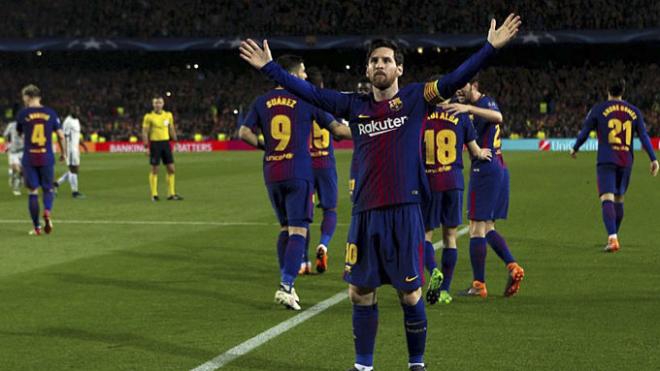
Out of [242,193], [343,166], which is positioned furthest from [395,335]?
[343,166]

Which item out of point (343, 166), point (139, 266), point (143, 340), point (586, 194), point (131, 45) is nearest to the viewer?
point (143, 340)

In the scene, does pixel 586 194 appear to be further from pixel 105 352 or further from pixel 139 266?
pixel 105 352

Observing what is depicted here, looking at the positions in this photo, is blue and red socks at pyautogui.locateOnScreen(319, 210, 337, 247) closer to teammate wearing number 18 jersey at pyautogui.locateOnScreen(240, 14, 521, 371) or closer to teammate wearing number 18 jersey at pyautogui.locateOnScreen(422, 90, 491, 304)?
teammate wearing number 18 jersey at pyautogui.locateOnScreen(422, 90, 491, 304)

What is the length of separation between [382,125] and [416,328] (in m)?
1.19

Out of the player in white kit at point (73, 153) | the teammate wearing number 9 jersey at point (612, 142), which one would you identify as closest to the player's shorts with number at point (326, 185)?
the teammate wearing number 9 jersey at point (612, 142)

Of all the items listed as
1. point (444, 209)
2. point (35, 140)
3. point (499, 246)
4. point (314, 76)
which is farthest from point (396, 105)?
point (35, 140)

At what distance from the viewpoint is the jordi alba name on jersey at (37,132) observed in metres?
15.7

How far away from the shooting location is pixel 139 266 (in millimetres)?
12234

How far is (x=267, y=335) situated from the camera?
7992 mm

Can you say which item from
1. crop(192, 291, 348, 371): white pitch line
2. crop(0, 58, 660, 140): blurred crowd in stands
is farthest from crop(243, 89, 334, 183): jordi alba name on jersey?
crop(0, 58, 660, 140): blurred crowd in stands

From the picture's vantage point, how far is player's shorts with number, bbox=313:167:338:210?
38.4 feet

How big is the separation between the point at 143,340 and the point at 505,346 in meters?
2.56

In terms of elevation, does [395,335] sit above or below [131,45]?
below

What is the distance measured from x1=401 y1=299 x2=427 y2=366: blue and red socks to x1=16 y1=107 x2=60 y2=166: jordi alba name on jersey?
10465mm
